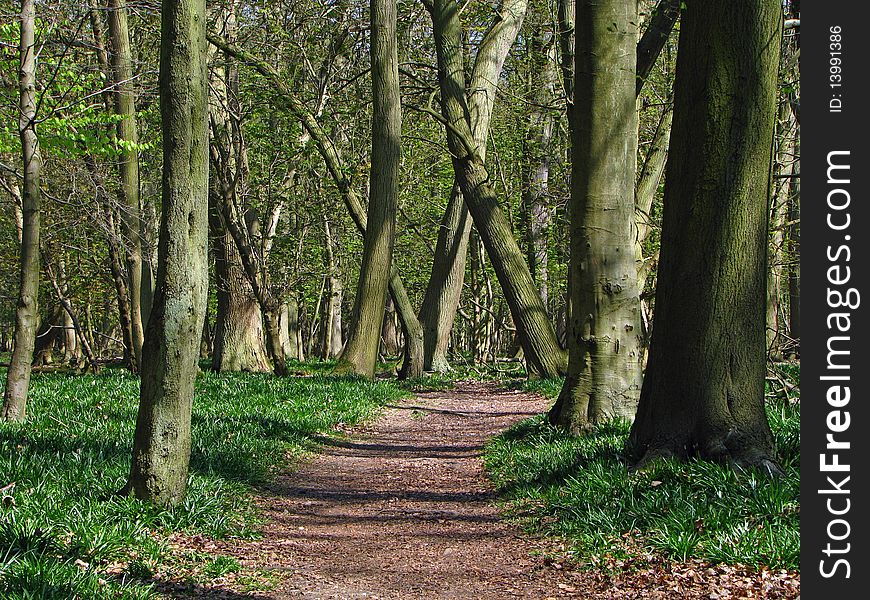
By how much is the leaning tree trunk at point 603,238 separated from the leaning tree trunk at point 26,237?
5.99 metres

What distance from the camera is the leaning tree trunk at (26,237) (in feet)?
29.1

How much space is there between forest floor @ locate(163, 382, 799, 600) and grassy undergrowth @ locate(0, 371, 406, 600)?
302mm

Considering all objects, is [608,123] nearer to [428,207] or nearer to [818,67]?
[818,67]

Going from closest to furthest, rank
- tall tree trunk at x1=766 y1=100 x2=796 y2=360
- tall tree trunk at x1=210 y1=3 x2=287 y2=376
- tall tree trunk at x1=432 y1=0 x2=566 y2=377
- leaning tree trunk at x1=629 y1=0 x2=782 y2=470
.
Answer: leaning tree trunk at x1=629 y1=0 x2=782 y2=470, tall tree trunk at x1=766 y1=100 x2=796 y2=360, tall tree trunk at x1=432 y1=0 x2=566 y2=377, tall tree trunk at x1=210 y1=3 x2=287 y2=376

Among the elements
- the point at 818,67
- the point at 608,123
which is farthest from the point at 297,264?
the point at 818,67

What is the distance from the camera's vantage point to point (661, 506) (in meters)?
5.25

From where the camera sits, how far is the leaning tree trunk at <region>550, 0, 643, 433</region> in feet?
28.1

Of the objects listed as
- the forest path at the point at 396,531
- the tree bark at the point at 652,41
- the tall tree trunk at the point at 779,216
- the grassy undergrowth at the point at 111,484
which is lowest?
the forest path at the point at 396,531

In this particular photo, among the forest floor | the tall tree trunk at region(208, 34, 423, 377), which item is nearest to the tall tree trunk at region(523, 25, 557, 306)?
the tall tree trunk at region(208, 34, 423, 377)

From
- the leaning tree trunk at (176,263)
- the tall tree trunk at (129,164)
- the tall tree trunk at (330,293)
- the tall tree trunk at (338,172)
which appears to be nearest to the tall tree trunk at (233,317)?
the tall tree trunk at (129,164)

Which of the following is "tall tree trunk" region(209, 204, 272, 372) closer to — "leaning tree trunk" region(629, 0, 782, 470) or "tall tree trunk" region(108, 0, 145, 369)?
"tall tree trunk" region(108, 0, 145, 369)

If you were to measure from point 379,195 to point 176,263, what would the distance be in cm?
1115

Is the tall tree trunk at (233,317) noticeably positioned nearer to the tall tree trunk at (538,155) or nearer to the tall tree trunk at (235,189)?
the tall tree trunk at (235,189)

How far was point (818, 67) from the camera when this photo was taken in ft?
15.4
